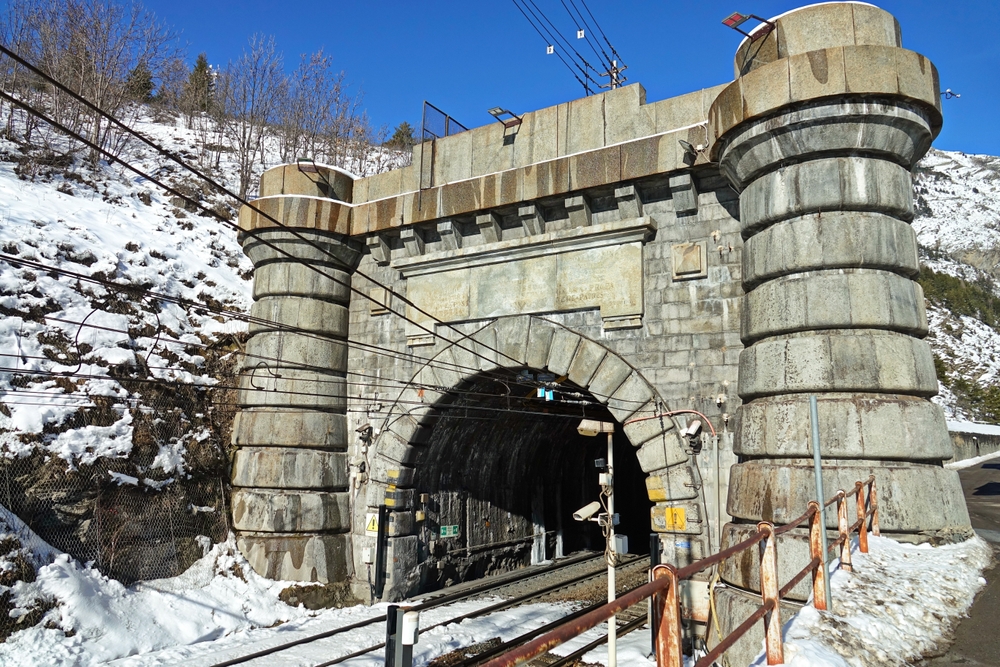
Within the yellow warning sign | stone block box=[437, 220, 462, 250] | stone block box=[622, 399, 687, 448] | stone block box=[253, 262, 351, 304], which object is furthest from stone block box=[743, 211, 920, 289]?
stone block box=[253, 262, 351, 304]

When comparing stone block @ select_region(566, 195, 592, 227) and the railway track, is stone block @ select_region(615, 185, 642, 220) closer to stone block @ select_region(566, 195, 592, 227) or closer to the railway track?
stone block @ select_region(566, 195, 592, 227)

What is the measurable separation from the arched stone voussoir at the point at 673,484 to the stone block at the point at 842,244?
305 cm

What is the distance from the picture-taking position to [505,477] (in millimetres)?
16984

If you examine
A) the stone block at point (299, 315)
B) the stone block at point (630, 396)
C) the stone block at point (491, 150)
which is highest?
the stone block at point (491, 150)

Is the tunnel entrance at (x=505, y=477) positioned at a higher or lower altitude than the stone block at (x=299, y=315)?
lower

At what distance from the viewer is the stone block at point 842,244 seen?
8.39 m

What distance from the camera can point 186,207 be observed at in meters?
24.1

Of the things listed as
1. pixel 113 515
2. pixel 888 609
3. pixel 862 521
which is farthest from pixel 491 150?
pixel 888 609

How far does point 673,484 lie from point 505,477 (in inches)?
294

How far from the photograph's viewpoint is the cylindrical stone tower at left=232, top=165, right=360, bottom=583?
42.8 ft

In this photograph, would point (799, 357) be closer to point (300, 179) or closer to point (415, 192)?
point (415, 192)

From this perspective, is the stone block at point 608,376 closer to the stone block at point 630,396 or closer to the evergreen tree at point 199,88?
the stone block at point 630,396

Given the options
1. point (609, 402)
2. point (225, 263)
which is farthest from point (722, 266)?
point (225, 263)

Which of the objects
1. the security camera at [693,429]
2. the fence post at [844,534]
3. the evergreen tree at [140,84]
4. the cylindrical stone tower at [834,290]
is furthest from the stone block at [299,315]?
the evergreen tree at [140,84]
